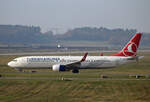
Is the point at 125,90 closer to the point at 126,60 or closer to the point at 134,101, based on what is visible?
the point at 134,101

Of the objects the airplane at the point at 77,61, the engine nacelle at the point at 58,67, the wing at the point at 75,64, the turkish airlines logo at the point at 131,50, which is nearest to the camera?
the engine nacelle at the point at 58,67

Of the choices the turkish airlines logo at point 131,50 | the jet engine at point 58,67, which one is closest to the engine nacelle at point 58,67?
the jet engine at point 58,67

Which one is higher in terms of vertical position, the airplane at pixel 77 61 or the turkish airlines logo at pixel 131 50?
→ the turkish airlines logo at pixel 131 50

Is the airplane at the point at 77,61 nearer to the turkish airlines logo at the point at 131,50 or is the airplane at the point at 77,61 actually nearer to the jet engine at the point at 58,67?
the turkish airlines logo at the point at 131,50

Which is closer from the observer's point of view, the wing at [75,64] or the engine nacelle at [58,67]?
the engine nacelle at [58,67]

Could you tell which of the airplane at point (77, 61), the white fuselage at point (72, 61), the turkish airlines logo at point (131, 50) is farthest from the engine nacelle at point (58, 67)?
the turkish airlines logo at point (131, 50)

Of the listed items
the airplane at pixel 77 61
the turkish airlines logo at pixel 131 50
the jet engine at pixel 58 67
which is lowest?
the jet engine at pixel 58 67

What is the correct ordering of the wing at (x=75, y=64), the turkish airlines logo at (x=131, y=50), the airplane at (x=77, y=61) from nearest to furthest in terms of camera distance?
the wing at (x=75, y=64) → the airplane at (x=77, y=61) → the turkish airlines logo at (x=131, y=50)

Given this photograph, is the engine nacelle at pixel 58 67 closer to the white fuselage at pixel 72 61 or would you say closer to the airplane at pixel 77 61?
the airplane at pixel 77 61

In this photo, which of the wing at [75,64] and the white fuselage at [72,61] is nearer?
the wing at [75,64]

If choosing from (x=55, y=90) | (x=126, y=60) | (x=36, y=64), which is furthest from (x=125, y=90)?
(x=36, y=64)

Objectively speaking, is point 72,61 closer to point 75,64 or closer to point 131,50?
point 75,64

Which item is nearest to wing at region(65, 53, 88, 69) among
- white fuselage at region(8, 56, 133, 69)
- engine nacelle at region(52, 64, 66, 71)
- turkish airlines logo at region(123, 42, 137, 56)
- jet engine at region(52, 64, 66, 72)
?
white fuselage at region(8, 56, 133, 69)

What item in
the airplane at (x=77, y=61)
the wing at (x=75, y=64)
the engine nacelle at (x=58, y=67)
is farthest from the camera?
the airplane at (x=77, y=61)
